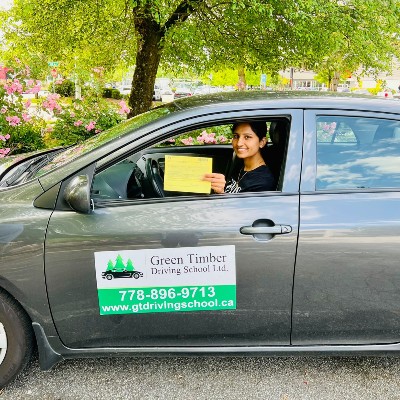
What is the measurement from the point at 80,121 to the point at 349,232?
18.9 ft

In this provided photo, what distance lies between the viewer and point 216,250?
2.35 meters

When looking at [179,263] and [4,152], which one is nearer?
[179,263]

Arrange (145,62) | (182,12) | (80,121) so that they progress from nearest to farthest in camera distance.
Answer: (80,121) < (182,12) < (145,62)

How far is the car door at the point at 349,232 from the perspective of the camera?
7.77 ft

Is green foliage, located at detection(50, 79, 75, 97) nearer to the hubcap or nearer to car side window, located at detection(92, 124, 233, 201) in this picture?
car side window, located at detection(92, 124, 233, 201)

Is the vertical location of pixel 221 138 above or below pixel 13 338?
above

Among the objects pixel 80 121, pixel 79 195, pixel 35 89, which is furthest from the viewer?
pixel 80 121

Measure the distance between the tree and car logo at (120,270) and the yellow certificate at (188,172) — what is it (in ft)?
1.60

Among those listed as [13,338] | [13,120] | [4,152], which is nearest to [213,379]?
[13,338]

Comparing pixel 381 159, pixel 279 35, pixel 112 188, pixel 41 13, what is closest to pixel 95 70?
pixel 41 13

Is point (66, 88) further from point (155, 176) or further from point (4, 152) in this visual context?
point (155, 176)

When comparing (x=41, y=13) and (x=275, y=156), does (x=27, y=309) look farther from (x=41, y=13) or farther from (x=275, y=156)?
(x=41, y=13)

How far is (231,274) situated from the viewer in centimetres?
238

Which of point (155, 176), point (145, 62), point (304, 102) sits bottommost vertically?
point (155, 176)
